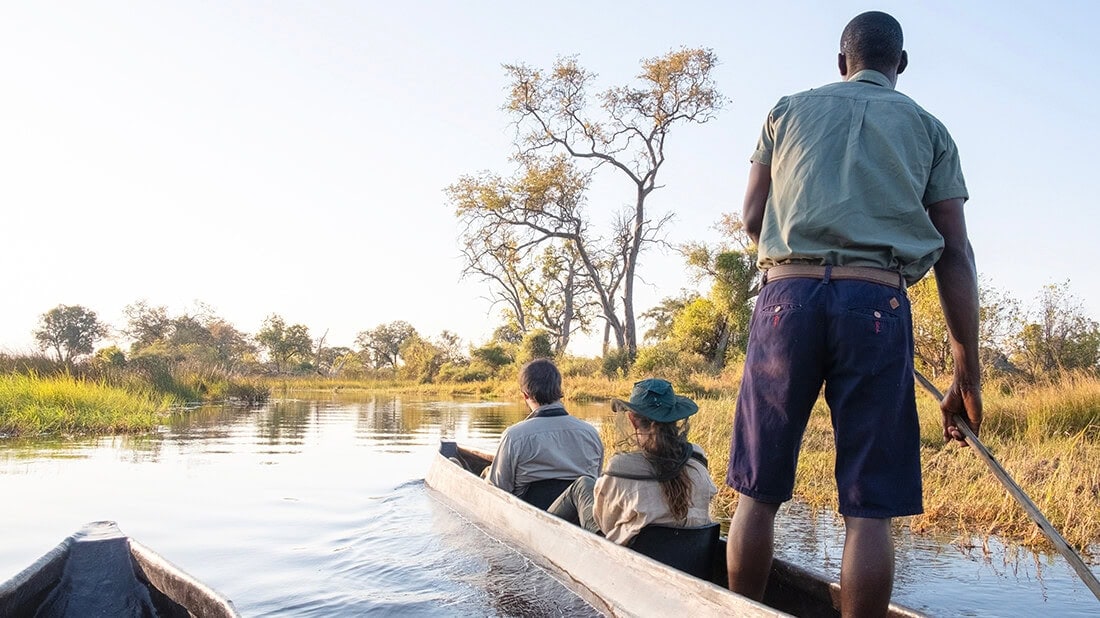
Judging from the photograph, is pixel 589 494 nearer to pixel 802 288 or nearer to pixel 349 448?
pixel 802 288

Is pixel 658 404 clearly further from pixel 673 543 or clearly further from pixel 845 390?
pixel 845 390

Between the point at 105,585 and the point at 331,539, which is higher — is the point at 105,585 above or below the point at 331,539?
above

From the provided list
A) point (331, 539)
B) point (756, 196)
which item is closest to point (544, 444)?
point (331, 539)

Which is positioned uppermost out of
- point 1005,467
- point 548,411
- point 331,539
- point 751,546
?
point 548,411

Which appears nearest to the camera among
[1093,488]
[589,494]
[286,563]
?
[589,494]

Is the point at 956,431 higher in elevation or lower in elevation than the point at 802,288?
lower

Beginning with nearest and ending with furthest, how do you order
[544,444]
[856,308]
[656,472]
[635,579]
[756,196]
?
[856,308], [756,196], [635,579], [656,472], [544,444]

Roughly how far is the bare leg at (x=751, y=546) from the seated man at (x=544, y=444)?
271 centimetres

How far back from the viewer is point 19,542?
5.93 m

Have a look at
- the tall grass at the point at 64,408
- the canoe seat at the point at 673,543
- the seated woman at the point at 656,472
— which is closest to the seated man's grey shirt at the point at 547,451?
the seated woman at the point at 656,472

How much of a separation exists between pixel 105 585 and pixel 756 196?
2.63 m

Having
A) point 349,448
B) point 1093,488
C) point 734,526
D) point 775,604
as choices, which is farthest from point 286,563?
point 349,448

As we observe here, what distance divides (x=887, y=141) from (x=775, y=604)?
6.55ft

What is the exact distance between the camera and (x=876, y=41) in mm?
2838
